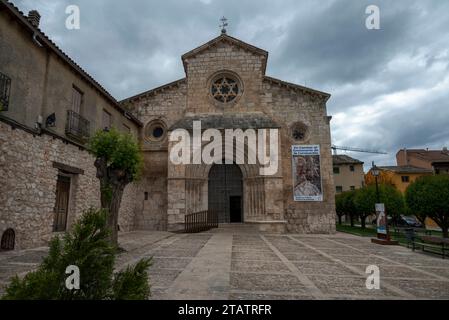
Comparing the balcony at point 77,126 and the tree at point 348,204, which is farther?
the tree at point 348,204

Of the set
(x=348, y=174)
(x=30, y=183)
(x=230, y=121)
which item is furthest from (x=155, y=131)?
(x=348, y=174)

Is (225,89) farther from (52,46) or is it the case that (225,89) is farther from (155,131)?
(52,46)

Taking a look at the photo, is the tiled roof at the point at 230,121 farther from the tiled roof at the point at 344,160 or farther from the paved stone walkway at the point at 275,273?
the tiled roof at the point at 344,160

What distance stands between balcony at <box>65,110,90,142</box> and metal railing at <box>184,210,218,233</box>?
5.94 m

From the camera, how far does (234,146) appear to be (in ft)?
45.9

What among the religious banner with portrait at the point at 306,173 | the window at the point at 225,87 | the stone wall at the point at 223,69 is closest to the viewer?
the religious banner with portrait at the point at 306,173

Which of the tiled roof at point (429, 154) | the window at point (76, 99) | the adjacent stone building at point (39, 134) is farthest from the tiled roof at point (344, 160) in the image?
the window at point (76, 99)

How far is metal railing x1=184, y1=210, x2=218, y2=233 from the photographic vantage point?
12867mm

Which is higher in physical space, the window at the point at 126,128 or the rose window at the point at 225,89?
the rose window at the point at 225,89

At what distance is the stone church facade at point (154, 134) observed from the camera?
7.25 meters

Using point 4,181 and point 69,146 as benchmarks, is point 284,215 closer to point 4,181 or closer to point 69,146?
point 69,146

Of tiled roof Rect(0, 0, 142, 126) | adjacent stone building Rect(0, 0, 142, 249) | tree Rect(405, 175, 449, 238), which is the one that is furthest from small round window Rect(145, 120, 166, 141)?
tree Rect(405, 175, 449, 238)
